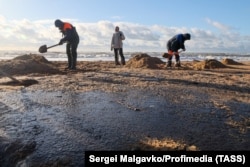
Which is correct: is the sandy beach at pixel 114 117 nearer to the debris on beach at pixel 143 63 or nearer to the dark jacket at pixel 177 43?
the dark jacket at pixel 177 43

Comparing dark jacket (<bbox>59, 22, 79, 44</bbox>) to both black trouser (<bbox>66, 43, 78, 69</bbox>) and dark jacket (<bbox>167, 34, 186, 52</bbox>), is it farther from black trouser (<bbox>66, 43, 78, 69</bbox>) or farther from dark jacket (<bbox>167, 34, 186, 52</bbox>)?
dark jacket (<bbox>167, 34, 186, 52</bbox>)

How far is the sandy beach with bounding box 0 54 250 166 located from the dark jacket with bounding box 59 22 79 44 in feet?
9.01

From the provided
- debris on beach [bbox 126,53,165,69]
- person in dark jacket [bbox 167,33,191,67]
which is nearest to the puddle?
person in dark jacket [bbox 167,33,191,67]

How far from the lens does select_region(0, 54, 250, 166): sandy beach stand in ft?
12.5

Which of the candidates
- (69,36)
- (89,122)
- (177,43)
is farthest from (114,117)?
(177,43)

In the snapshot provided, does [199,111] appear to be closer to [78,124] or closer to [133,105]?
[133,105]

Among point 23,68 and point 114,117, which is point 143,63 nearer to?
point 23,68

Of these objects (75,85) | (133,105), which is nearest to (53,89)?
(75,85)

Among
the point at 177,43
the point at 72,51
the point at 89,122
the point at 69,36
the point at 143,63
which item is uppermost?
the point at 69,36

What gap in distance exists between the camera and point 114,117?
16.3ft

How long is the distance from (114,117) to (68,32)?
6460 mm

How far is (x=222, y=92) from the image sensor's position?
23.7ft

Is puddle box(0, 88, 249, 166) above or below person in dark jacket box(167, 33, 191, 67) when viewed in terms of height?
below

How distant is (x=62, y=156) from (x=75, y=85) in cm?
437
